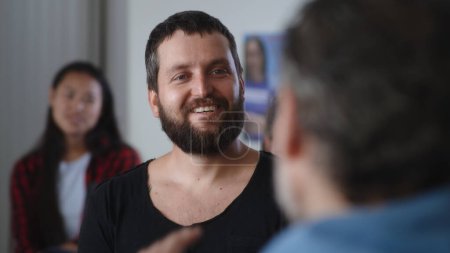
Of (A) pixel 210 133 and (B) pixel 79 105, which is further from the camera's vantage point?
(B) pixel 79 105

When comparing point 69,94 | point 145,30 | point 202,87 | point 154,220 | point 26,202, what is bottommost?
point 26,202

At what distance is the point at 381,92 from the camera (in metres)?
0.51

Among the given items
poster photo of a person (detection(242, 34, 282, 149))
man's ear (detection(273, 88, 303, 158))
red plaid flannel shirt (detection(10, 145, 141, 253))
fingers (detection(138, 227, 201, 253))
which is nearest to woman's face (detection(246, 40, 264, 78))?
poster photo of a person (detection(242, 34, 282, 149))

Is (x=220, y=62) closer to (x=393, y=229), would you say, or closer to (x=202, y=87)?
(x=202, y=87)

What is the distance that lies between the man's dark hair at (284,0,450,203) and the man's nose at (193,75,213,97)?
25.9 inches

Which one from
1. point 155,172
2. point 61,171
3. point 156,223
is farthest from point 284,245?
point 61,171

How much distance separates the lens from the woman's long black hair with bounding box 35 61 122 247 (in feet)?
7.09

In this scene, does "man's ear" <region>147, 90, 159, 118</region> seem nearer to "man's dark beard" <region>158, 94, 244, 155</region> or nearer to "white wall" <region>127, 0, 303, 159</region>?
"man's dark beard" <region>158, 94, 244, 155</region>

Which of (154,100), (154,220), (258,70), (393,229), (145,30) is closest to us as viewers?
(393,229)

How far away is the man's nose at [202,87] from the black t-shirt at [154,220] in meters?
0.17

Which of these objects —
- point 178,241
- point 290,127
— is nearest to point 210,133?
point 178,241

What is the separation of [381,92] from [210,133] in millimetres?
719

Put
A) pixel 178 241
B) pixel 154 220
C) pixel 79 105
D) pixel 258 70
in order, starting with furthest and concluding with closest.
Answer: pixel 258 70 → pixel 79 105 → pixel 154 220 → pixel 178 241

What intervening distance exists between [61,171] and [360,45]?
6.08 ft
